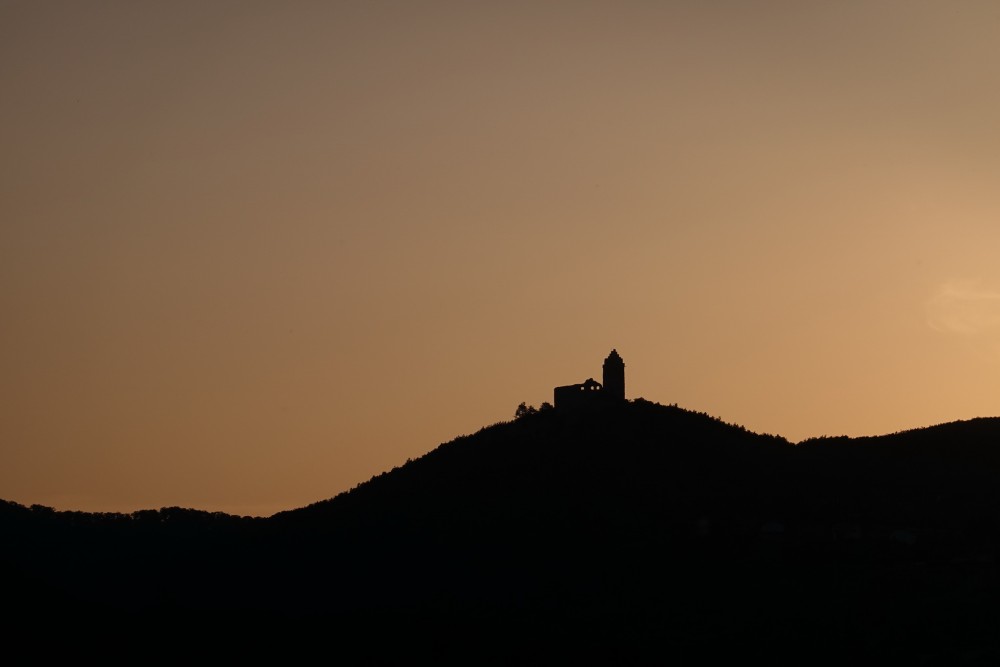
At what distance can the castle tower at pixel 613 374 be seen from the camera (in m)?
107

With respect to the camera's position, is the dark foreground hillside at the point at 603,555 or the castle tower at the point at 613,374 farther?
the castle tower at the point at 613,374

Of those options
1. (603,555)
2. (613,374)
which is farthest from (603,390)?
(603,555)

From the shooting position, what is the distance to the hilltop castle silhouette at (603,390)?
107 metres

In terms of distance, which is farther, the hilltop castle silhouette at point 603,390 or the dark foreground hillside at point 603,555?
the hilltop castle silhouette at point 603,390

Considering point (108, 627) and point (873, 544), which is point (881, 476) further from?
point (108, 627)

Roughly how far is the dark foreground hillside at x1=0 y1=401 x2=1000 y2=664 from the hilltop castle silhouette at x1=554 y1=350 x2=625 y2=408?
2.90 feet

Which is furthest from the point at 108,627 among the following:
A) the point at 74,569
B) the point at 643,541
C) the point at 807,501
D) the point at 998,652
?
the point at 998,652

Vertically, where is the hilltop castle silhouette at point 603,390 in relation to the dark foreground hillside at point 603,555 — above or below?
above

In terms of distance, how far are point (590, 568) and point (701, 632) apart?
34.1 feet

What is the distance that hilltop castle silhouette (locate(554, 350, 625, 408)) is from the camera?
351 ft

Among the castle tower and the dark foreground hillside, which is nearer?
the dark foreground hillside

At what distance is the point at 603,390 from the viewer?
353 feet

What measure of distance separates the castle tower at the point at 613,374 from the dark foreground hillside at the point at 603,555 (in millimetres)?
984

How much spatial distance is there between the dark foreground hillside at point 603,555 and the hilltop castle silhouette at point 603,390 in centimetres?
88
